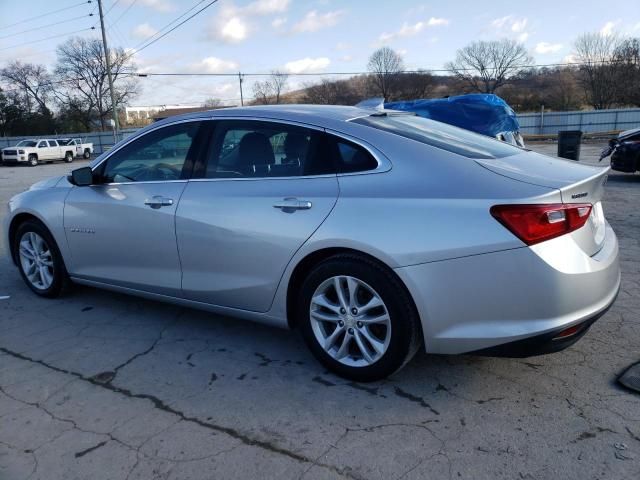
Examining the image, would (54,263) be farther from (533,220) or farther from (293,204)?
(533,220)

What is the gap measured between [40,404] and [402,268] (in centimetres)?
215

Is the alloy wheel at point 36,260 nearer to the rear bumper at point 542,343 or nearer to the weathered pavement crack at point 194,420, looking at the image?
the weathered pavement crack at point 194,420

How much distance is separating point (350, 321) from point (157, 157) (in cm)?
203

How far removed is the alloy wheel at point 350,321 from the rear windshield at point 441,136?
0.95 metres

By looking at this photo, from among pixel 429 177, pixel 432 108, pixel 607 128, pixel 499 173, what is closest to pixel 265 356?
pixel 429 177

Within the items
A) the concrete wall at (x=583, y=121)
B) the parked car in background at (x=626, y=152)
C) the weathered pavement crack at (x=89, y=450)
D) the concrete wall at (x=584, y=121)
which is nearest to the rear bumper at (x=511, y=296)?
the weathered pavement crack at (x=89, y=450)

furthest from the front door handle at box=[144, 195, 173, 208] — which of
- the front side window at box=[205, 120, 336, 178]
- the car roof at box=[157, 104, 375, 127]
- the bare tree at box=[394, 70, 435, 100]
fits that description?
the bare tree at box=[394, 70, 435, 100]

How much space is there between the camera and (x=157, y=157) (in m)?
3.97

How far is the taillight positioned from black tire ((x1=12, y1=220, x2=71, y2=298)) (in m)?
3.71

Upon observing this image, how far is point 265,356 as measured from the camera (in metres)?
3.47

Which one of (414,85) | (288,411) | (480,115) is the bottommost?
(288,411)

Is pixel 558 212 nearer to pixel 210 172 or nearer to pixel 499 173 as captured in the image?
pixel 499 173

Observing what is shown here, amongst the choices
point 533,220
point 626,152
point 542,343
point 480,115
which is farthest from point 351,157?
point 626,152

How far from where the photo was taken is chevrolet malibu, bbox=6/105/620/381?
254 cm
